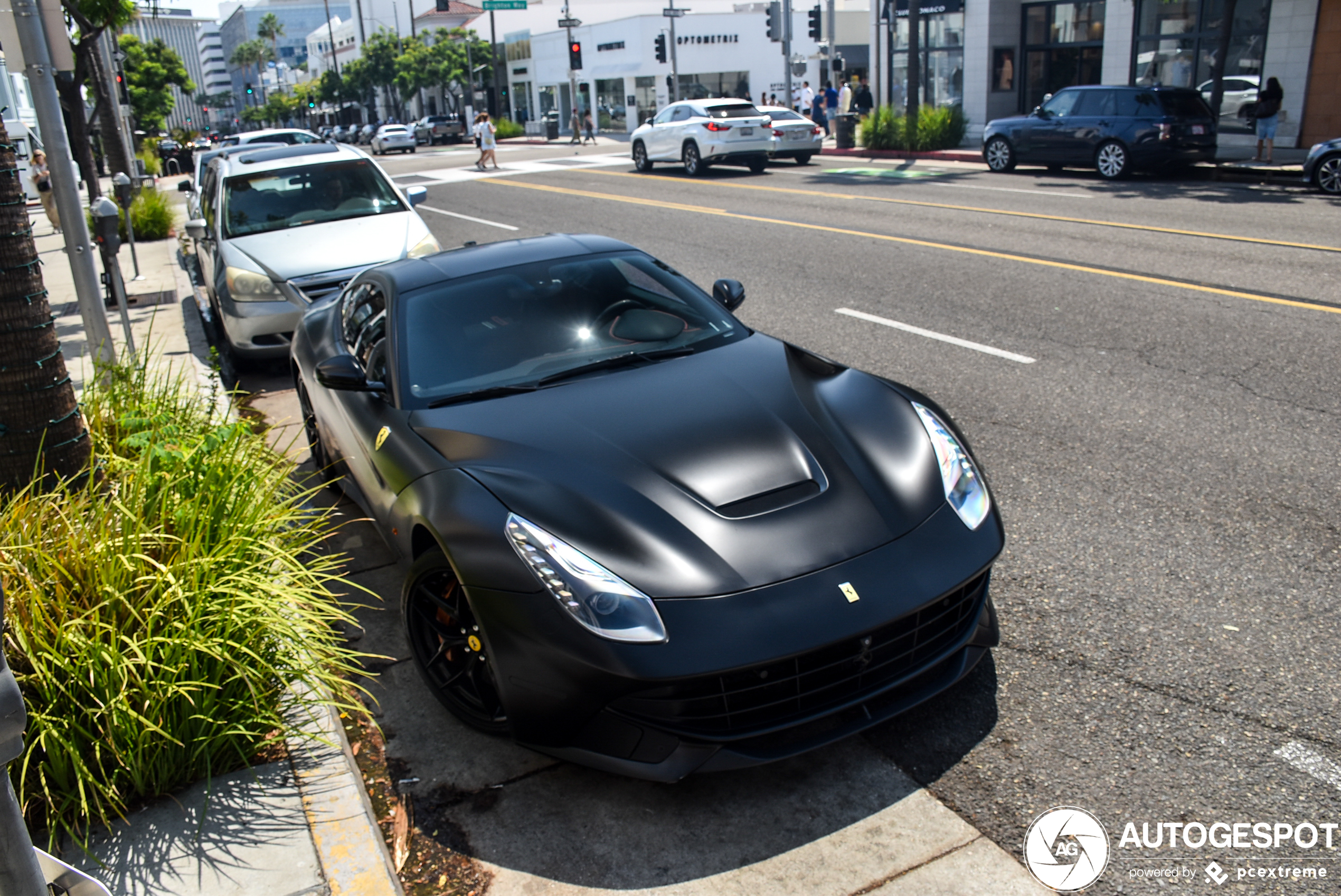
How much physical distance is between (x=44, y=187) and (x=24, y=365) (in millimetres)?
16398

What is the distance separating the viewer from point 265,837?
2.96 meters

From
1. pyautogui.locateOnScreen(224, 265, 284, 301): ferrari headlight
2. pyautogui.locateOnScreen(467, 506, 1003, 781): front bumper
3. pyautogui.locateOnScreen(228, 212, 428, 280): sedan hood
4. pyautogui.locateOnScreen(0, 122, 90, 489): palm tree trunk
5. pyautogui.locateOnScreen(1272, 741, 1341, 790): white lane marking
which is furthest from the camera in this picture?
pyautogui.locateOnScreen(228, 212, 428, 280): sedan hood

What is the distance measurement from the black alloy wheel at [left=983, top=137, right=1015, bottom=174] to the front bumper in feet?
65.4

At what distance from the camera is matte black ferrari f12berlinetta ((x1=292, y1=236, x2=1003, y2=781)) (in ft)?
9.78

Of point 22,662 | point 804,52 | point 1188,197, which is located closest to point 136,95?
point 804,52

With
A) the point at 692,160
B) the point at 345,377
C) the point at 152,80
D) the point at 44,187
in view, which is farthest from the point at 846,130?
the point at 152,80

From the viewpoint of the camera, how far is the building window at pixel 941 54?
100ft

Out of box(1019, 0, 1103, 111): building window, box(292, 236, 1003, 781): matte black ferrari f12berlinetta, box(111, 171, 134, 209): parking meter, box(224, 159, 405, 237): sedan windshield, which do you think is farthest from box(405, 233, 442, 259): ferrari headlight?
box(1019, 0, 1103, 111): building window

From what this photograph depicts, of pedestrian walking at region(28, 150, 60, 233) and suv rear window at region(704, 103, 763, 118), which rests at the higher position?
suv rear window at region(704, 103, 763, 118)

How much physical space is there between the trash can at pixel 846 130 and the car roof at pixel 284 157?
20.4 m

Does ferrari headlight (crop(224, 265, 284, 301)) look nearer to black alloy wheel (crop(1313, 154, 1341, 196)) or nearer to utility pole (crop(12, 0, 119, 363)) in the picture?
utility pole (crop(12, 0, 119, 363))

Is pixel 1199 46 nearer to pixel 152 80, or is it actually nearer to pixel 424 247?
pixel 424 247

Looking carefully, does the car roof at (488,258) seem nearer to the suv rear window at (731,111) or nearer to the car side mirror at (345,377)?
the car side mirror at (345,377)

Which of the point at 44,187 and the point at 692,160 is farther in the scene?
the point at 692,160
